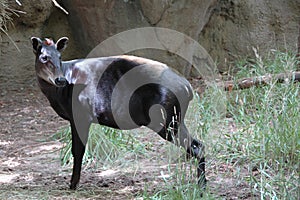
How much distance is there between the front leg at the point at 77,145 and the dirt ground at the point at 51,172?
10cm

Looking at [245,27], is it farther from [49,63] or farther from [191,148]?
[49,63]

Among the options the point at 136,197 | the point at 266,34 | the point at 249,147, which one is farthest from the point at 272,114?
the point at 266,34

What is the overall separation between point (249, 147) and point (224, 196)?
959mm

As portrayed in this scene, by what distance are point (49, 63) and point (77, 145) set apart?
28.6 inches

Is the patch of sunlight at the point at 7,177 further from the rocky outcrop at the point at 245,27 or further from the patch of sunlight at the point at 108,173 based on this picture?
the rocky outcrop at the point at 245,27

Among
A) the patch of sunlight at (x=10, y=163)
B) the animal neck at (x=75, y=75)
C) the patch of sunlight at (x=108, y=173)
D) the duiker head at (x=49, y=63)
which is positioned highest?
the duiker head at (x=49, y=63)

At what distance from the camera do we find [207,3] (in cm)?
848

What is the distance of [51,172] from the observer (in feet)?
18.1

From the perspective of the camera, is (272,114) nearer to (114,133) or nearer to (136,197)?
(114,133)

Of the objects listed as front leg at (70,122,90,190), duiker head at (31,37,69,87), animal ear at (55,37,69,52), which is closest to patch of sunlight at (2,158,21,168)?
front leg at (70,122,90,190)

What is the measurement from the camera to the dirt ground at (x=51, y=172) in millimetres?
4727

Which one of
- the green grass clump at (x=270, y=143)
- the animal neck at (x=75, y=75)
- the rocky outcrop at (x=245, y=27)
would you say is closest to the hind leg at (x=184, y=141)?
the green grass clump at (x=270, y=143)

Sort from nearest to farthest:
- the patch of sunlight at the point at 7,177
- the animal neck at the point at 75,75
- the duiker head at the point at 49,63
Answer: the duiker head at the point at 49,63 → the animal neck at the point at 75,75 → the patch of sunlight at the point at 7,177

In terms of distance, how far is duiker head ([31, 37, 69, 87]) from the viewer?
182 inches
